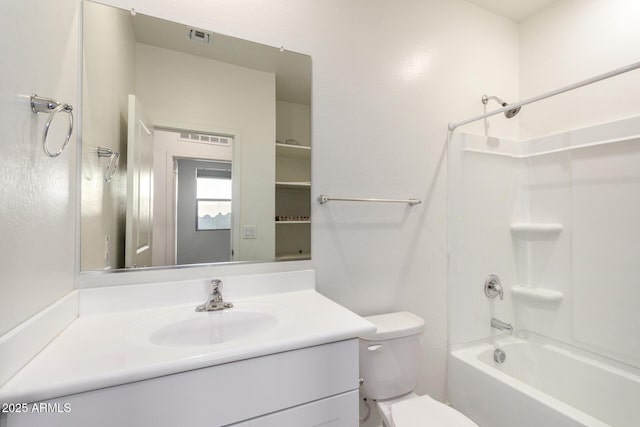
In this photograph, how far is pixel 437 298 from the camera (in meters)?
1.70

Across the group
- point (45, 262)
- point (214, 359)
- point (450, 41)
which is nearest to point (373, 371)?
point (214, 359)

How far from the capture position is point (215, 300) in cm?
111

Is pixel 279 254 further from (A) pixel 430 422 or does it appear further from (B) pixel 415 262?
Answer: (A) pixel 430 422

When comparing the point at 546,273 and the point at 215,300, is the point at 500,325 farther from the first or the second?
the point at 215,300

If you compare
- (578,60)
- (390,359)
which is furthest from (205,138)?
(578,60)

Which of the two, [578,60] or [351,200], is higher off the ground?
[578,60]

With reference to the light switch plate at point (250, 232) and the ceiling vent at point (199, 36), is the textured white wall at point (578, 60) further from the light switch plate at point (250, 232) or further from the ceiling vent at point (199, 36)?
the ceiling vent at point (199, 36)

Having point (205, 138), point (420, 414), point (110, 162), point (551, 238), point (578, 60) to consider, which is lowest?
point (420, 414)

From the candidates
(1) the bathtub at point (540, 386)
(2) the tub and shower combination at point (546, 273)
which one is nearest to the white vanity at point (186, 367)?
(1) the bathtub at point (540, 386)

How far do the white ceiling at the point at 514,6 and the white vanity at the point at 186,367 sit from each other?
214cm

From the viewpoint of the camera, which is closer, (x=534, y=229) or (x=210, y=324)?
(x=210, y=324)

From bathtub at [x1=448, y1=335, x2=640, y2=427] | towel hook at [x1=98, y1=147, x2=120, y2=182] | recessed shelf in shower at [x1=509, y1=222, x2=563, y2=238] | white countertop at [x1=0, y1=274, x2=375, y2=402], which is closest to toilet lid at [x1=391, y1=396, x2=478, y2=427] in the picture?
bathtub at [x1=448, y1=335, x2=640, y2=427]

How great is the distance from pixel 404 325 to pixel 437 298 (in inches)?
17.5

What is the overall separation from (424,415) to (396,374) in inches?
7.1
